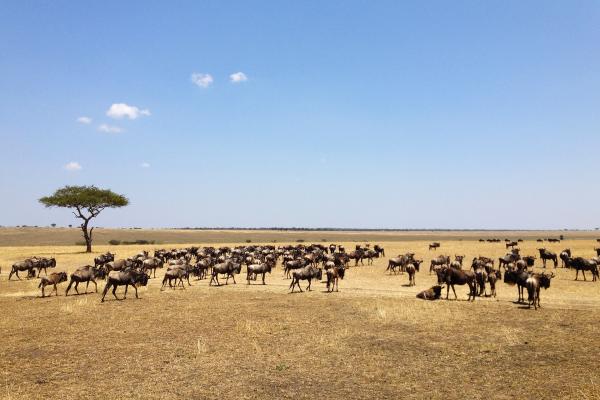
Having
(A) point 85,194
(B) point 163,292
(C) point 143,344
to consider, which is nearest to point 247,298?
(B) point 163,292

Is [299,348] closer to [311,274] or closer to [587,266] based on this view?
[311,274]

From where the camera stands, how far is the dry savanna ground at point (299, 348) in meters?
11.1

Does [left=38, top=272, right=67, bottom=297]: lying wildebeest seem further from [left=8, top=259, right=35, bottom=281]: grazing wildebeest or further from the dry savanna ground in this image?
[left=8, top=259, right=35, bottom=281]: grazing wildebeest

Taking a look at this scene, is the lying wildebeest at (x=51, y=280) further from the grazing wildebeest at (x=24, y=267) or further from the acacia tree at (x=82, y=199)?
the acacia tree at (x=82, y=199)

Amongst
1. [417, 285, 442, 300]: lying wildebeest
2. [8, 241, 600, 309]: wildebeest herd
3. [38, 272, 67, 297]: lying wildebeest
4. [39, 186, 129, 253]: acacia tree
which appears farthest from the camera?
[39, 186, 129, 253]: acacia tree

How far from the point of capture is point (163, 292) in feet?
91.1

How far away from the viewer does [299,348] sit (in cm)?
1459

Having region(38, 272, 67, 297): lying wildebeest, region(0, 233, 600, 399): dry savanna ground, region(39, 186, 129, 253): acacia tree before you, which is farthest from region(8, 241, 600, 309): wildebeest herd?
region(39, 186, 129, 253): acacia tree

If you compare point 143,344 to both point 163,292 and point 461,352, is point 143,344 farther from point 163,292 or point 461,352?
point 163,292

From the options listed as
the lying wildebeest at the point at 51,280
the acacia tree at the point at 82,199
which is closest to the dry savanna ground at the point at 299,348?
the lying wildebeest at the point at 51,280

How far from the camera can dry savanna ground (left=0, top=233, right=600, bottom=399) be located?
36.3 ft

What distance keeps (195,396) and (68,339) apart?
26.5ft

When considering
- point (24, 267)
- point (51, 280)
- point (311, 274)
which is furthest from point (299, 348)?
point (24, 267)

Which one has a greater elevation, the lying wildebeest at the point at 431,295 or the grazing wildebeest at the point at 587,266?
the grazing wildebeest at the point at 587,266
